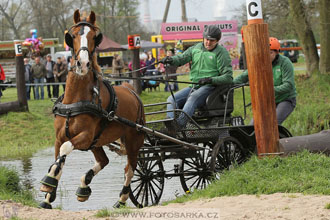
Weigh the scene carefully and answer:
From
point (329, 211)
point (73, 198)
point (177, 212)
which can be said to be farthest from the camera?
point (73, 198)

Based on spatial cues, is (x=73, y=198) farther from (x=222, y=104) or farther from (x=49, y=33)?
(x=49, y=33)

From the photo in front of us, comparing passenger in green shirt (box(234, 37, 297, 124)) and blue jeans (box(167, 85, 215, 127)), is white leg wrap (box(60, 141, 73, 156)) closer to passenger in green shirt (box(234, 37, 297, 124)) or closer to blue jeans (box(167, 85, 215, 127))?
blue jeans (box(167, 85, 215, 127))

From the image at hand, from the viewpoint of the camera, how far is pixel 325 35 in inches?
824

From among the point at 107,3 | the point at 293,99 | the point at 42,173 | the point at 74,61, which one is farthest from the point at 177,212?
the point at 107,3

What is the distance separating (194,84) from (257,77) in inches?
51.5

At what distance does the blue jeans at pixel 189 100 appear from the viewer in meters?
9.31

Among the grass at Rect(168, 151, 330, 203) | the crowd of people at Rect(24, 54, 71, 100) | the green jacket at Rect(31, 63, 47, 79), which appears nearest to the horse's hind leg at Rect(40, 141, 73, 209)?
the grass at Rect(168, 151, 330, 203)

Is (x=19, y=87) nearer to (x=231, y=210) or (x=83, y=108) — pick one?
(x=83, y=108)

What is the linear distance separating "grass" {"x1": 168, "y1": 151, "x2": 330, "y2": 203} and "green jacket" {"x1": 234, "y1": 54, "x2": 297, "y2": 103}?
5.06 feet

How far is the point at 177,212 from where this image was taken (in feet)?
21.2

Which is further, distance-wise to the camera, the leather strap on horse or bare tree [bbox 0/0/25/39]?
bare tree [bbox 0/0/25/39]

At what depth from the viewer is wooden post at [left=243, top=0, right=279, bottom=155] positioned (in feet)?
28.4

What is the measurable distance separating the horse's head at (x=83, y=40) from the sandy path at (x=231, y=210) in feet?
5.50

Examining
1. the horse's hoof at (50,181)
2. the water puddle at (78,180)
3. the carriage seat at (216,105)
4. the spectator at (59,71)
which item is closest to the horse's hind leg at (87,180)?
the water puddle at (78,180)
